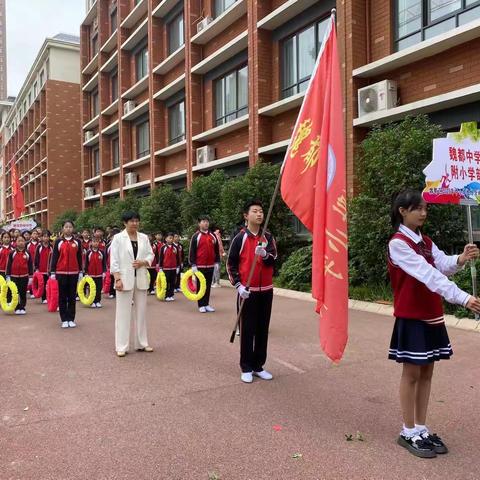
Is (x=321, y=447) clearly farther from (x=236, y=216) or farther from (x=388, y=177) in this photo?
(x=236, y=216)

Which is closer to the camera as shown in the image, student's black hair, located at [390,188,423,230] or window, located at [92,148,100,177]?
student's black hair, located at [390,188,423,230]

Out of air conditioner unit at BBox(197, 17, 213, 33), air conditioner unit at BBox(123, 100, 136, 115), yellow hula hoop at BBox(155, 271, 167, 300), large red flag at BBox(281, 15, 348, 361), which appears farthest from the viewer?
air conditioner unit at BBox(123, 100, 136, 115)

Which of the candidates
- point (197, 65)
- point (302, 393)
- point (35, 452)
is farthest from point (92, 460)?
point (197, 65)

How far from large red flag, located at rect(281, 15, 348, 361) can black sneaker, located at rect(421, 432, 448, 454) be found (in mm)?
844

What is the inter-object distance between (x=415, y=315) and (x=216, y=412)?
205 cm

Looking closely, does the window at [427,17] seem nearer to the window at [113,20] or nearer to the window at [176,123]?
the window at [176,123]

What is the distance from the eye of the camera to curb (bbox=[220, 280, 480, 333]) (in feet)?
25.7

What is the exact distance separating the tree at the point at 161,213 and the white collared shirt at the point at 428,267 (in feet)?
58.7

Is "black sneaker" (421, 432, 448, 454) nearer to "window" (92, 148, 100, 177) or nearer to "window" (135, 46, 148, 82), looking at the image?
"window" (135, 46, 148, 82)

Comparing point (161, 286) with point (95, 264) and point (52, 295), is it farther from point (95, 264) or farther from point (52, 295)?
point (52, 295)

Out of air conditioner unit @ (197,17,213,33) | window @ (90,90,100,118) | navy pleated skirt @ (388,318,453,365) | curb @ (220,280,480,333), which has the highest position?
window @ (90,90,100,118)

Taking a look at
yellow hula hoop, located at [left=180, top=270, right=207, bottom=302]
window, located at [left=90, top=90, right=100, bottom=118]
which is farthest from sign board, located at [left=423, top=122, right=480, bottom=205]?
window, located at [left=90, top=90, right=100, bottom=118]

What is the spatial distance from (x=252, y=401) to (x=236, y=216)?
1040 centimetres

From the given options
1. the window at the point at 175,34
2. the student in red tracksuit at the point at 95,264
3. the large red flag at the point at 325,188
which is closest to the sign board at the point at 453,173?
the large red flag at the point at 325,188
